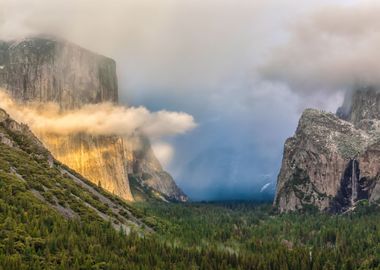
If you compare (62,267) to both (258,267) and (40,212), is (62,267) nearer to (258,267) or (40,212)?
(40,212)

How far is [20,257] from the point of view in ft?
420

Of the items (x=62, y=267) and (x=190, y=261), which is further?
(x=190, y=261)

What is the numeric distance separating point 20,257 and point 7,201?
37945 millimetres

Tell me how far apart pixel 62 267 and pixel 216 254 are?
76.5 m

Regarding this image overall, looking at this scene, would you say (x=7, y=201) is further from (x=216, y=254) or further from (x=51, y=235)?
(x=216, y=254)

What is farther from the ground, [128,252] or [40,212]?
[40,212]

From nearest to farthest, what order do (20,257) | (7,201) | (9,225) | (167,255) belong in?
(20,257)
(9,225)
(7,201)
(167,255)

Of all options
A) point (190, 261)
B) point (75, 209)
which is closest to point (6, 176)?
point (75, 209)

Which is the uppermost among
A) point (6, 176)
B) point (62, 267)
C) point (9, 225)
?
point (6, 176)

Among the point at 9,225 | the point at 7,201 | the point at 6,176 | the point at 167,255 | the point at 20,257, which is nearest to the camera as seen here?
the point at 20,257

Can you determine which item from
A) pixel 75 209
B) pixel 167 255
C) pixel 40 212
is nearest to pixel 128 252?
pixel 167 255

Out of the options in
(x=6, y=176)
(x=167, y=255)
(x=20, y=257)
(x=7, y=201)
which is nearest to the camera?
(x=20, y=257)

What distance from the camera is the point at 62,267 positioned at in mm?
131500

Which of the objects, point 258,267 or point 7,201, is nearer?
point 7,201
